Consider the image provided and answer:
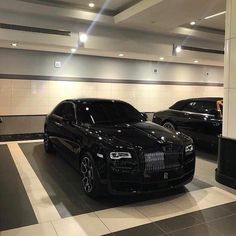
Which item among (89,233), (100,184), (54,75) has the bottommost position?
(89,233)

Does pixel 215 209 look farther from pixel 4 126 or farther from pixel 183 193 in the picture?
pixel 4 126

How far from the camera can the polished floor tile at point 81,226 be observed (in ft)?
8.68

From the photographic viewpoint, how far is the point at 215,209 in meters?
3.21

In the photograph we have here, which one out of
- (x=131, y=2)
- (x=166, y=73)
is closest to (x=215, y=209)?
(x=131, y=2)

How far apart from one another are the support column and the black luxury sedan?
0.66 metres

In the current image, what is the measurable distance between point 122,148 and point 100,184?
0.51 meters

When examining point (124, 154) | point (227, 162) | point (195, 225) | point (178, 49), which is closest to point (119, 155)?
point (124, 154)

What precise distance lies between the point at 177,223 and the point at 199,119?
353 cm

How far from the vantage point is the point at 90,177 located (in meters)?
3.42

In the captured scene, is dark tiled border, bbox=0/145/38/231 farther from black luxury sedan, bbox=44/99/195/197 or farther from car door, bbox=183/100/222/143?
car door, bbox=183/100/222/143

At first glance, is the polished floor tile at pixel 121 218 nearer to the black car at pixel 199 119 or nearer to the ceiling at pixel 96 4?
the black car at pixel 199 119

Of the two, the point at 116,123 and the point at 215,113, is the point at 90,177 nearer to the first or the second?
the point at 116,123

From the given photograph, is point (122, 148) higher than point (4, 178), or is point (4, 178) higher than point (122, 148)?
point (122, 148)

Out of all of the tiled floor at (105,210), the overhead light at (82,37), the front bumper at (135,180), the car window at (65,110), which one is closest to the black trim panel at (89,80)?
the overhead light at (82,37)
